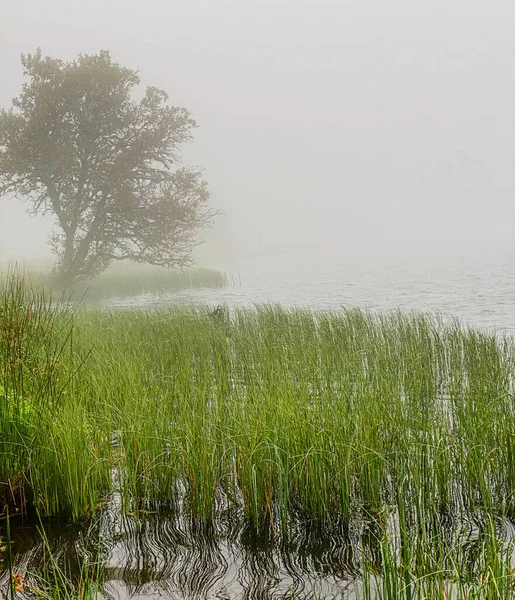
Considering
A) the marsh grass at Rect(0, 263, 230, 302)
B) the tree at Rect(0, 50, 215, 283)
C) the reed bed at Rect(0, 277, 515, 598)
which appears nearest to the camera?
the reed bed at Rect(0, 277, 515, 598)

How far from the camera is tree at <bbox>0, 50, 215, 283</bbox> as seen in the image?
21797mm

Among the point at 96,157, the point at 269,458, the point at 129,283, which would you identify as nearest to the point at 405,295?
the point at 129,283

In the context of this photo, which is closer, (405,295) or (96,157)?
(405,295)

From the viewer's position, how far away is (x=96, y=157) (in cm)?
2308

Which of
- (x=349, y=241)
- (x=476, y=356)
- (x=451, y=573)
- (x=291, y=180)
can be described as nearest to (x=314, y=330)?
(x=476, y=356)

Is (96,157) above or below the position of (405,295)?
above

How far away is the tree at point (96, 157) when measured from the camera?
21.8 m

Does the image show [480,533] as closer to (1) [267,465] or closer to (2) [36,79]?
(1) [267,465]

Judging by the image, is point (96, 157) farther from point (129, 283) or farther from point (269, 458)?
point (269, 458)

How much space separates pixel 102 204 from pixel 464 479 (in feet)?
70.2

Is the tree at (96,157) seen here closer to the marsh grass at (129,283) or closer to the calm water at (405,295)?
the marsh grass at (129,283)

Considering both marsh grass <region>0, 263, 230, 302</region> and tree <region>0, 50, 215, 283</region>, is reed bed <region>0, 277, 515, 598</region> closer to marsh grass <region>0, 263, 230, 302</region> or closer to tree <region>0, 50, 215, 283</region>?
marsh grass <region>0, 263, 230, 302</region>

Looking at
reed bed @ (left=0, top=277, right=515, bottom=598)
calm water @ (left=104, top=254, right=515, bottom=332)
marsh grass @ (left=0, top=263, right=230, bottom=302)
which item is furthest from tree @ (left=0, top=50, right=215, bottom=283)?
reed bed @ (left=0, top=277, right=515, bottom=598)

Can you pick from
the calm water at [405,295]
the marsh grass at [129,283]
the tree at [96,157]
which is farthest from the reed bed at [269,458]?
the tree at [96,157]
